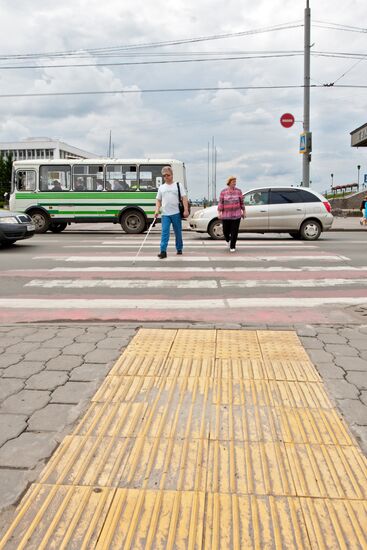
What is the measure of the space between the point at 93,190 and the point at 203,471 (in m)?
15.9

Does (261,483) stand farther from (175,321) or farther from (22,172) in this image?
(22,172)

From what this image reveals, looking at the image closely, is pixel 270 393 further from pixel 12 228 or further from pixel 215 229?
pixel 215 229

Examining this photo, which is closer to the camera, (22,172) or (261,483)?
(261,483)

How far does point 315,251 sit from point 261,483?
944 centimetres

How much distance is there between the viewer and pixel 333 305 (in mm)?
5906

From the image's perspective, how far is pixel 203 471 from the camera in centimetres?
233

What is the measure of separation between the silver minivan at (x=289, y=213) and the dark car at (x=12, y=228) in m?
5.73

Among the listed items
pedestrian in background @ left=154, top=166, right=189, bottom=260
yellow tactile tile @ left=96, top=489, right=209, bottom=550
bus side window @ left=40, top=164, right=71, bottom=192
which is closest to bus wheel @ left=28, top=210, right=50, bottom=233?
bus side window @ left=40, top=164, right=71, bottom=192

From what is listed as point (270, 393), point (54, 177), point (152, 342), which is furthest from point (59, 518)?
point (54, 177)

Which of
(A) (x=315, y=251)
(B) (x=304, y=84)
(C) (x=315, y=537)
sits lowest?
(C) (x=315, y=537)

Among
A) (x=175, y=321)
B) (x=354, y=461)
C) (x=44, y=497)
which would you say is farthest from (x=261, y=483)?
(x=175, y=321)

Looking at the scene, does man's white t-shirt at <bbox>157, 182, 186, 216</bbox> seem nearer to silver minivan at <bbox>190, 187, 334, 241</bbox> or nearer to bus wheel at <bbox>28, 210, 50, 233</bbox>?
silver minivan at <bbox>190, 187, 334, 241</bbox>

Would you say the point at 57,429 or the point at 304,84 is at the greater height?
the point at 304,84

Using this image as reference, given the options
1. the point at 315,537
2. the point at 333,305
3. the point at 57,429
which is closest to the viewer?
the point at 315,537
